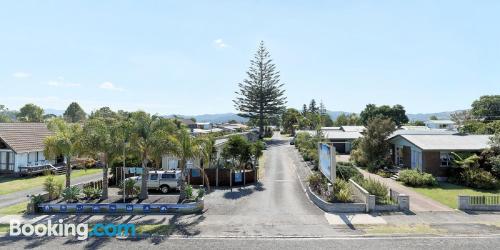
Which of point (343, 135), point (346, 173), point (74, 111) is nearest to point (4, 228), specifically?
point (346, 173)

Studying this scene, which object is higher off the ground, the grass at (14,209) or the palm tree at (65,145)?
the palm tree at (65,145)

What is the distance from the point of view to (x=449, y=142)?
3416 centimetres

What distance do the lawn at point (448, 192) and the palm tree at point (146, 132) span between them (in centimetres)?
1854

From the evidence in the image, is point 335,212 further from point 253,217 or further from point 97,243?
point 97,243

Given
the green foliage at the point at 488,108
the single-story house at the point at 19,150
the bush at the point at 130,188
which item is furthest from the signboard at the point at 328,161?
the green foliage at the point at 488,108

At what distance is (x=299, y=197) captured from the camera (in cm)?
2514

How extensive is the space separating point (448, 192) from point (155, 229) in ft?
70.2

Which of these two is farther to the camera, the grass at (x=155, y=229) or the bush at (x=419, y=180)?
the bush at (x=419, y=180)

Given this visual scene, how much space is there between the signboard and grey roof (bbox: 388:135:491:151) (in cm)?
1054

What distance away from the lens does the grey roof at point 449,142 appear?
31.8 m

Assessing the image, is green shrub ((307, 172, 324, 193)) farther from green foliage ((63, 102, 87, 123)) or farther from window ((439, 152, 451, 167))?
green foliage ((63, 102, 87, 123))

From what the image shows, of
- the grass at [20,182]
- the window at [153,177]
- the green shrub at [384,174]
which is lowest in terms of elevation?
the grass at [20,182]

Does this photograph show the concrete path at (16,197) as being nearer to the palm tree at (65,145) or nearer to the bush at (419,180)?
the palm tree at (65,145)

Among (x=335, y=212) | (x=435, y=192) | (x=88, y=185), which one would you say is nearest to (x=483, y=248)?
(x=335, y=212)
